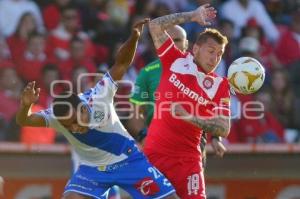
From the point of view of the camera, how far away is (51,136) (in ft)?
42.8

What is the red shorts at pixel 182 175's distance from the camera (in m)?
9.59

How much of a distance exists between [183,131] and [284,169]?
12.4 ft

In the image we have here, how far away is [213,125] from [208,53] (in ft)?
2.67

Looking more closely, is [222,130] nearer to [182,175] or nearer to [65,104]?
[182,175]

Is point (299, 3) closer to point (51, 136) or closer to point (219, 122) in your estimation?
point (51, 136)

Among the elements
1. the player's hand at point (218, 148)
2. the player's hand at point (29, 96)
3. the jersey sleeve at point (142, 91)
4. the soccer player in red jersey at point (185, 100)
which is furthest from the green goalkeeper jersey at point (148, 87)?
the player's hand at point (29, 96)

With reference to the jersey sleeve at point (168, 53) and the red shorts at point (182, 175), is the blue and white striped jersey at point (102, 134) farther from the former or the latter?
the jersey sleeve at point (168, 53)

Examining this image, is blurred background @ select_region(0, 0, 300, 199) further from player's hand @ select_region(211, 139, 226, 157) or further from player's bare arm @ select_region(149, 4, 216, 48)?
player's bare arm @ select_region(149, 4, 216, 48)

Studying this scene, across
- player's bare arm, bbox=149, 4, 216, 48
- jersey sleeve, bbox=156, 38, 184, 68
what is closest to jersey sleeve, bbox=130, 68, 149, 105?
jersey sleeve, bbox=156, 38, 184, 68

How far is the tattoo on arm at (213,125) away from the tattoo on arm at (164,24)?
86 cm

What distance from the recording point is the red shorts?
9.59m

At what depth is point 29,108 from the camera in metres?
9.28

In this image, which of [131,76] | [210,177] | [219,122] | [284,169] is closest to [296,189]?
[284,169]

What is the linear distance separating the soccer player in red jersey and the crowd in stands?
357 centimetres
